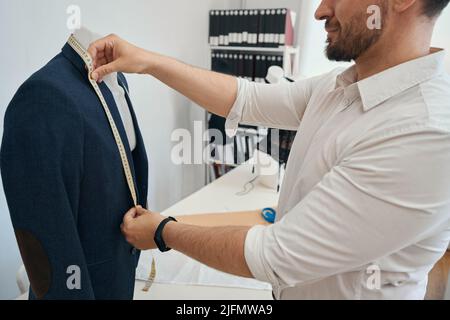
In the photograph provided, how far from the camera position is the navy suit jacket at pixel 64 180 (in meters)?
0.62

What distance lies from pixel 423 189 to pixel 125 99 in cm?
71

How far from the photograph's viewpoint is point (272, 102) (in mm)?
1089

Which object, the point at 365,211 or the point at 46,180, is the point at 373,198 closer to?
the point at 365,211

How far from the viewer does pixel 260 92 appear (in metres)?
1.10

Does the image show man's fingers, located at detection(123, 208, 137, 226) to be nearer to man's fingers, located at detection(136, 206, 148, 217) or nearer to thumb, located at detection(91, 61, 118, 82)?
man's fingers, located at detection(136, 206, 148, 217)

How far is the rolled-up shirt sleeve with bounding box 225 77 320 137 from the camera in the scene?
3.54 ft

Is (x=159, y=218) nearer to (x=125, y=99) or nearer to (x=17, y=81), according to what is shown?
(x=125, y=99)

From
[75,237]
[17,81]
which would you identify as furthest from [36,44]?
[75,237]

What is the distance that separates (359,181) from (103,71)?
0.60 m

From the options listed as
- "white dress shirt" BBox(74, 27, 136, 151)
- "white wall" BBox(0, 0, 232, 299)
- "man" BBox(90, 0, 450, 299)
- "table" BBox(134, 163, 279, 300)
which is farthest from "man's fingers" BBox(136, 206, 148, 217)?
"white wall" BBox(0, 0, 232, 299)

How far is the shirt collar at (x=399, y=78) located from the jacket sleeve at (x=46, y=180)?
0.61 metres

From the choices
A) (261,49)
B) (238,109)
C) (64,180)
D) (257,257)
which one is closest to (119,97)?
(64,180)

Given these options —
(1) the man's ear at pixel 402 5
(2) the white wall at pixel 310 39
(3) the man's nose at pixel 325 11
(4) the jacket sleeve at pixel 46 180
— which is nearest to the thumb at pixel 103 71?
(4) the jacket sleeve at pixel 46 180

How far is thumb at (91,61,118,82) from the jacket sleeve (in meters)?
0.13
